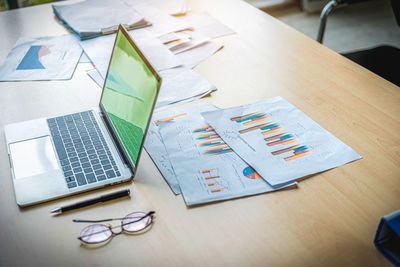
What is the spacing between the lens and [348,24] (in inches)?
139

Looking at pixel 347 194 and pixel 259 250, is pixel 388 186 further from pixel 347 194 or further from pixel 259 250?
pixel 259 250

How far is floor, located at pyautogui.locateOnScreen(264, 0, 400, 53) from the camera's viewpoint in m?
3.24

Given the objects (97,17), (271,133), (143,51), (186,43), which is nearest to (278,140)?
(271,133)

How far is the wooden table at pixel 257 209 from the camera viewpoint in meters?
0.79

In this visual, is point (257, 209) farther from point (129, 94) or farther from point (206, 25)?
point (206, 25)

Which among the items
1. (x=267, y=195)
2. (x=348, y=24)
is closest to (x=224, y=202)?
(x=267, y=195)

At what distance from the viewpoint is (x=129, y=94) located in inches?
40.7

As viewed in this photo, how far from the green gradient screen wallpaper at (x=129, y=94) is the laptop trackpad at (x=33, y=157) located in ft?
0.57

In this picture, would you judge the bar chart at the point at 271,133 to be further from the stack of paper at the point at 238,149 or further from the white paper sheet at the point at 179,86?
the white paper sheet at the point at 179,86

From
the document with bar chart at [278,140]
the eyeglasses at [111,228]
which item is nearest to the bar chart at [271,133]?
the document with bar chart at [278,140]

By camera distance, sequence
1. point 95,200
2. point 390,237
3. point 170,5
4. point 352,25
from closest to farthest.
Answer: point 390,237
point 95,200
point 170,5
point 352,25

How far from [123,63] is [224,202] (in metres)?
0.45

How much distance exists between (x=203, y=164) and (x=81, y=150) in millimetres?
306

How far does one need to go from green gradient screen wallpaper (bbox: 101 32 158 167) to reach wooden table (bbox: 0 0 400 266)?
0.09 metres
